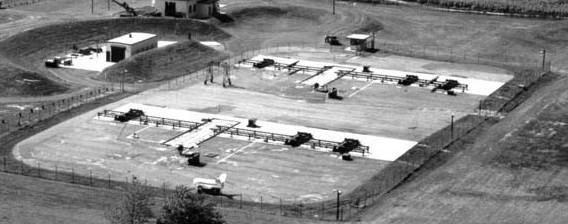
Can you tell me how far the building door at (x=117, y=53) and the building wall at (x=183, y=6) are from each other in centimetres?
2299

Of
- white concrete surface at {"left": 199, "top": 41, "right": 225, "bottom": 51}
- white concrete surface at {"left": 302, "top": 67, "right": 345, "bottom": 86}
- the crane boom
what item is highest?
the crane boom

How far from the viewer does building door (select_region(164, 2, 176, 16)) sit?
158 metres

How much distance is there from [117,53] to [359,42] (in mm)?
31462

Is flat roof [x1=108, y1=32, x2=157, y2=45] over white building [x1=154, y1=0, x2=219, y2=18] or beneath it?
beneath

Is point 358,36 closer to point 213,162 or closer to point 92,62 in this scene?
point 92,62

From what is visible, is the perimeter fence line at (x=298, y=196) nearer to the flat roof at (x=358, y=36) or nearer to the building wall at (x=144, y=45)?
the building wall at (x=144, y=45)

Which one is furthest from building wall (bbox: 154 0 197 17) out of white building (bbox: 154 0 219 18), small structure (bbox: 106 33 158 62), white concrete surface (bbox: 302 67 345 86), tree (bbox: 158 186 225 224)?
tree (bbox: 158 186 225 224)

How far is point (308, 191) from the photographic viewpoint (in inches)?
3511

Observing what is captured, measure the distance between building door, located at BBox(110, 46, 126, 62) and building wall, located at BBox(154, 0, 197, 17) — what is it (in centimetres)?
2299

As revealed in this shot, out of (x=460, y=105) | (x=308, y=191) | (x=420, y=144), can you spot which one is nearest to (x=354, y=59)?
(x=460, y=105)

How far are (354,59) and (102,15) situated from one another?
3929 cm

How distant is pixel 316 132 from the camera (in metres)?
106

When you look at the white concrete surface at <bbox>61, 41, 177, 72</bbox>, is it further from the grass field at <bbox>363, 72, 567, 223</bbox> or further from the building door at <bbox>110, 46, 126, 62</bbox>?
the grass field at <bbox>363, 72, 567, 223</bbox>

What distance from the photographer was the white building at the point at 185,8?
157m
